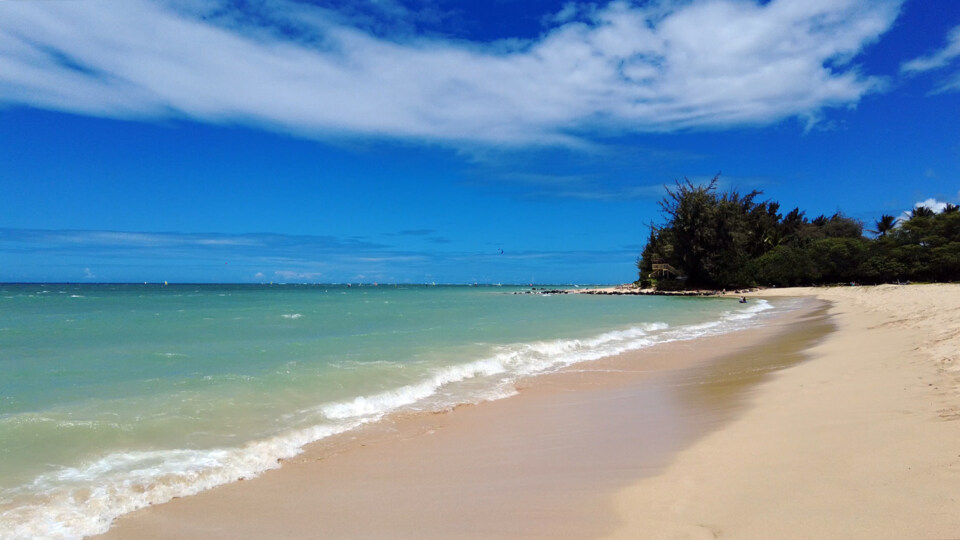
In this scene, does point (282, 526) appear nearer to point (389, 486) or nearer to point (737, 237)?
point (389, 486)

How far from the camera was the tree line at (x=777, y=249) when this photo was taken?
48.3 m

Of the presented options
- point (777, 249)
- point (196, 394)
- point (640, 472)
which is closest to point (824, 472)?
point (640, 472)

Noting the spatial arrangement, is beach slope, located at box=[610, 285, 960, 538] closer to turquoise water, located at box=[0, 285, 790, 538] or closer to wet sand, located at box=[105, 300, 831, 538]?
wet sand, located at box=[105, 300, 831, 538]

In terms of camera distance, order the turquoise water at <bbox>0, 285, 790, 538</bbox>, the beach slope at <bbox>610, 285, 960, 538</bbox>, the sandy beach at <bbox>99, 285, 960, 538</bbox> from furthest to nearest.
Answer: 1. the turquoise water at <bbox>0, 285, 790, 538</bbox>
2. the sandy beach at <bbox>99, 285, 960, 538</bbox>
3. the beach slope at <bbox>610, 285, 960, 538</bbox>

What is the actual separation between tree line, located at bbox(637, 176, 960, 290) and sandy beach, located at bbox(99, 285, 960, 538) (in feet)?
173

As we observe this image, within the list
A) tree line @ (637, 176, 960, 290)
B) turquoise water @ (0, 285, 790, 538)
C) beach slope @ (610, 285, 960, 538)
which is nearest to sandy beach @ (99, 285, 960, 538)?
beach slope @ (610, 285, 960, 538)

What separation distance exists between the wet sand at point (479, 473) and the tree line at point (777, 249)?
54.3 m

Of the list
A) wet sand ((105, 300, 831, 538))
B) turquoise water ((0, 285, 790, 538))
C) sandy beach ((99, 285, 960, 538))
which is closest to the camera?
sandy beach ((99, 285, 960, 538))

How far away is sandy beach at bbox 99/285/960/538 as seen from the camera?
328 centimetres

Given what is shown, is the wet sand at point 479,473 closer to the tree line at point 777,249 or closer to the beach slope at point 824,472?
the beach slope at point 824,472

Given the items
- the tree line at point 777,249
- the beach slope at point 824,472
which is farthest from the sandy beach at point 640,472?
the tree line at point 777,249

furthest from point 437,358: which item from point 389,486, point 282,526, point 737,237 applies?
point 737,237

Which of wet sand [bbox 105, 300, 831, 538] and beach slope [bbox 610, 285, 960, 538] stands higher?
beach slope [bbox 610, 285, 960, 538]

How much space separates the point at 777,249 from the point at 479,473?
64.8 metres
